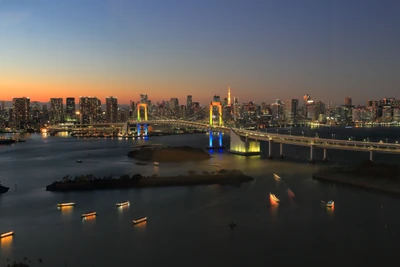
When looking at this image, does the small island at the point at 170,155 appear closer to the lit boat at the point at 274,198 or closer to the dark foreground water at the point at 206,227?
the dark foreground water at the point at 206,227

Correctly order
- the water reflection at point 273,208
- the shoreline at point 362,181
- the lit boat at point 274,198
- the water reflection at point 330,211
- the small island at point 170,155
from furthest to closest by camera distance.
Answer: the small island at point 170,155 < the shoreline at point 362,181 < the lit boat at point 274,198 < the water reflection at point 330,211 < the water reflection at point 273,208

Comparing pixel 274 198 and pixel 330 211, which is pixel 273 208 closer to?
pixel 274 198

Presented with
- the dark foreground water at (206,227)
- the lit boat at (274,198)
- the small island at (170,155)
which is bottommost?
the dark foreground water at (206,227)

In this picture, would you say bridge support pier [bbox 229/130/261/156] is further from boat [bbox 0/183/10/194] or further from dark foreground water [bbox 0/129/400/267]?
boat [bbox 0/183/10/194]

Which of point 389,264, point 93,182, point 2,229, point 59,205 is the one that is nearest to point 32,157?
point 93,182

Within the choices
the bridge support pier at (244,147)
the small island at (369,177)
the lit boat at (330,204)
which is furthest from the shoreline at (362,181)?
the bridge support pier at (244,147)

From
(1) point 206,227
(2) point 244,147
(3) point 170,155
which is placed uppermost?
(2) point 244,147

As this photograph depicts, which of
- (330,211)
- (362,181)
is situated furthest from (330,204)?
(362,181)

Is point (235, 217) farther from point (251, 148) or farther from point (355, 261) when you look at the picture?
point (251, 148)
